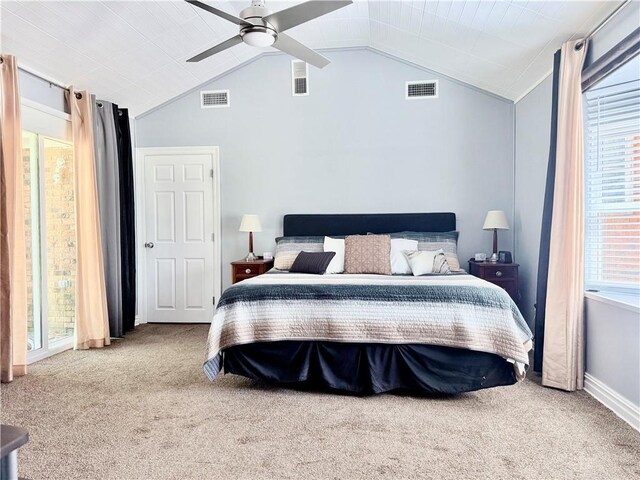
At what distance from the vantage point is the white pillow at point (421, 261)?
4.04 m

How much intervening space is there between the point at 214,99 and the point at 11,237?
2770 millimetres

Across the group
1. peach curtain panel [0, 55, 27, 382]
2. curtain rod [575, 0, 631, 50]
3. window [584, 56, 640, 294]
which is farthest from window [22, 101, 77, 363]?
window [584, 56, 640, 294]

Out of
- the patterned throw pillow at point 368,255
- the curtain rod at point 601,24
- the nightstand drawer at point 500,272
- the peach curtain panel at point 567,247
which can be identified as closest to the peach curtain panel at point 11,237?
the patterned throw pillow at point 368,255

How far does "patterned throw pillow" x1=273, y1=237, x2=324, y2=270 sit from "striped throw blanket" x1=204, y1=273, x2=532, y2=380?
4.94ft

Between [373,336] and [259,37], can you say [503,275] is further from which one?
[259,37]

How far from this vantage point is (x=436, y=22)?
153 inches

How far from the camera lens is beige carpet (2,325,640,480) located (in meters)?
2.02

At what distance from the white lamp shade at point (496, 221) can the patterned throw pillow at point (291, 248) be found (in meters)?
1.74

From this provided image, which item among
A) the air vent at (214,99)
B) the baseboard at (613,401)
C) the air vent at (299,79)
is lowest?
the baseboard at (613,401)

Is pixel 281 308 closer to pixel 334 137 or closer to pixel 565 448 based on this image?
pixel 565 448

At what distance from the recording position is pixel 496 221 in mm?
4504

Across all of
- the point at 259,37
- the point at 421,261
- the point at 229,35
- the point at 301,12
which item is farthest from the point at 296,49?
the point at 421,261

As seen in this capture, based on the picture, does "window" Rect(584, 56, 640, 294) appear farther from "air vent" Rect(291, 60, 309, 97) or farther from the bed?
"air vent" Rect(291, 60, 309, 97)

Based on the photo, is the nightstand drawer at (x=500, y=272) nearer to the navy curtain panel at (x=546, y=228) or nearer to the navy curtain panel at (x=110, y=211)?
the navy curtain panel at (x=546, y=228)
